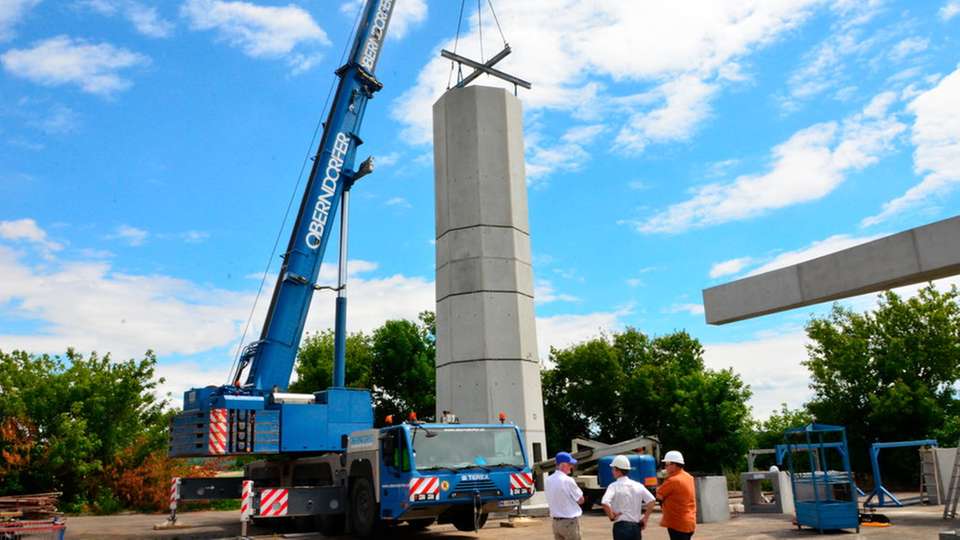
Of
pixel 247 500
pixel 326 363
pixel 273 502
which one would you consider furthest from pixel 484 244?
pixel 326 363

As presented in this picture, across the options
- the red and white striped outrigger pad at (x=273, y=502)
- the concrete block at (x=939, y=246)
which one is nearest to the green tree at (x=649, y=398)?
the red and white striped outrigger pad at (x=273, y=502)

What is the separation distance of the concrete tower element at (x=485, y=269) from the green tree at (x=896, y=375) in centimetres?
1643

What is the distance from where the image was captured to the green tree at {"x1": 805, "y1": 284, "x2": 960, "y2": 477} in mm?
27781

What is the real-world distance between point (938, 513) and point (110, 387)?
2505cm

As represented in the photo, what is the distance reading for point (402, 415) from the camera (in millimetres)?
39500

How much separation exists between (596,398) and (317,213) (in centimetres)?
2439

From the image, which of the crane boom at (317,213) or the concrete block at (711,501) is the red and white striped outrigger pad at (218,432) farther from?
the concrete block at (711,501)

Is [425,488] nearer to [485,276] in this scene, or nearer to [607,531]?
[607,531]

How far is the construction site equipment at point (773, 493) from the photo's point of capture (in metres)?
17.0

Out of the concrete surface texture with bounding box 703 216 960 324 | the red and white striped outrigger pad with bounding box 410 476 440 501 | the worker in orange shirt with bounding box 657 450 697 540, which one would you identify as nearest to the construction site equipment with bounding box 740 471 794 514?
the concrete surface texture with bounding box 703 216 960 324

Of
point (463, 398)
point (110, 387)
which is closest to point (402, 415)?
point (110, 387)

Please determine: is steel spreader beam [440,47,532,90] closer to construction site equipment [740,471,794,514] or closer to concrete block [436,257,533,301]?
concrete block [436,257,533,301]

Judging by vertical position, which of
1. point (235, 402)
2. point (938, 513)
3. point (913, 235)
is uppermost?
point (913, 235)

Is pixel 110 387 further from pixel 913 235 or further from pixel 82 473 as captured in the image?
pixel 913 235
